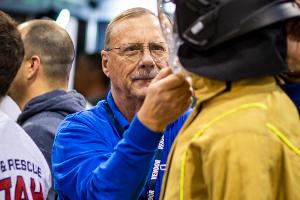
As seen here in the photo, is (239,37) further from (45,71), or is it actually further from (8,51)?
(45,71)

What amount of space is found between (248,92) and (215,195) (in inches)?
10.2

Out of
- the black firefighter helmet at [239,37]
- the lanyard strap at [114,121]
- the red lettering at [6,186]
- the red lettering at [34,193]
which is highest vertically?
the black firefighter helmet at [239,37]

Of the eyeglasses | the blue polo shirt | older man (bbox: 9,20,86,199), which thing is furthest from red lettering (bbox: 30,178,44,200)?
older man (bbox: 9,20,86,199)

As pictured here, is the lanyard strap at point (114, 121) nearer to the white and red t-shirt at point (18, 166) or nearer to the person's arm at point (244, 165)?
the white and red t-shirt at point (18, 166)

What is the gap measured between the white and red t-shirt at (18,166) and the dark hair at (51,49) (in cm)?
124

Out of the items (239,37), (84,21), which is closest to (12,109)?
(239,37)

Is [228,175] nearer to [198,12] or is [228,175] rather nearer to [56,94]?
[198,12]

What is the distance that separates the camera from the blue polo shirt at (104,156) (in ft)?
7.73

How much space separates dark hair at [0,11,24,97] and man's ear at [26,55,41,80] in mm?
1147

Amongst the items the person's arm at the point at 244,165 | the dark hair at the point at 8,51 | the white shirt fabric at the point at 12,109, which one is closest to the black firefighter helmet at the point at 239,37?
the person's arm at the point at 244,165

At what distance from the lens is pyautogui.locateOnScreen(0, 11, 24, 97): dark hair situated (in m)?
3.08

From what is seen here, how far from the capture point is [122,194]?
7.98 feet

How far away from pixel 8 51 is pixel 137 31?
523mm

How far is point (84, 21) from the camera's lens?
9.78 m
